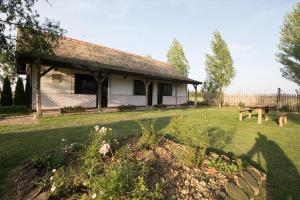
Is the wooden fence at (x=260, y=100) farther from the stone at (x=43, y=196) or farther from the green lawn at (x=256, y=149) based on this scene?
the stone at (x=43, y=196)

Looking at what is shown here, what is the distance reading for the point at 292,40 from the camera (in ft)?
68.8

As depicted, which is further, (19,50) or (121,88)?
(121,88)

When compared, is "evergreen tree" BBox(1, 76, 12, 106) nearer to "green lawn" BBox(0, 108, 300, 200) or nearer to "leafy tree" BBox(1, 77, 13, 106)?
"leafy tree" BBox(1, 77, 13, 106)

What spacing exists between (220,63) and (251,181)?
2605 cm

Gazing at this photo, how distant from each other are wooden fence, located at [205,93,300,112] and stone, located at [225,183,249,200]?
63.7 ft

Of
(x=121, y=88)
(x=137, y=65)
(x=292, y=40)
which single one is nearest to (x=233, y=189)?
(x=121, y=88)

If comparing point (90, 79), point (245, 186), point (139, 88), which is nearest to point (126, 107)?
point (90, 79)

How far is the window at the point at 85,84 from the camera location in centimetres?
1488

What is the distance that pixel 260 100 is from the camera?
23.0 metres

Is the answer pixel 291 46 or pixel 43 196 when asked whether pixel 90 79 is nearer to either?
pixel 43 196

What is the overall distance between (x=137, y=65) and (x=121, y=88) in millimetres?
3410

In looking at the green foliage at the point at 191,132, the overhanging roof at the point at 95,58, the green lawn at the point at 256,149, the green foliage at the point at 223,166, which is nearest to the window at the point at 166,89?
the overhanging roof at the point at 95,58

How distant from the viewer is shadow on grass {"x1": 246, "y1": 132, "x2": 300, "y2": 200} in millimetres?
3848

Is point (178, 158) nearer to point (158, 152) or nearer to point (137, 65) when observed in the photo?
point (158, 152)
